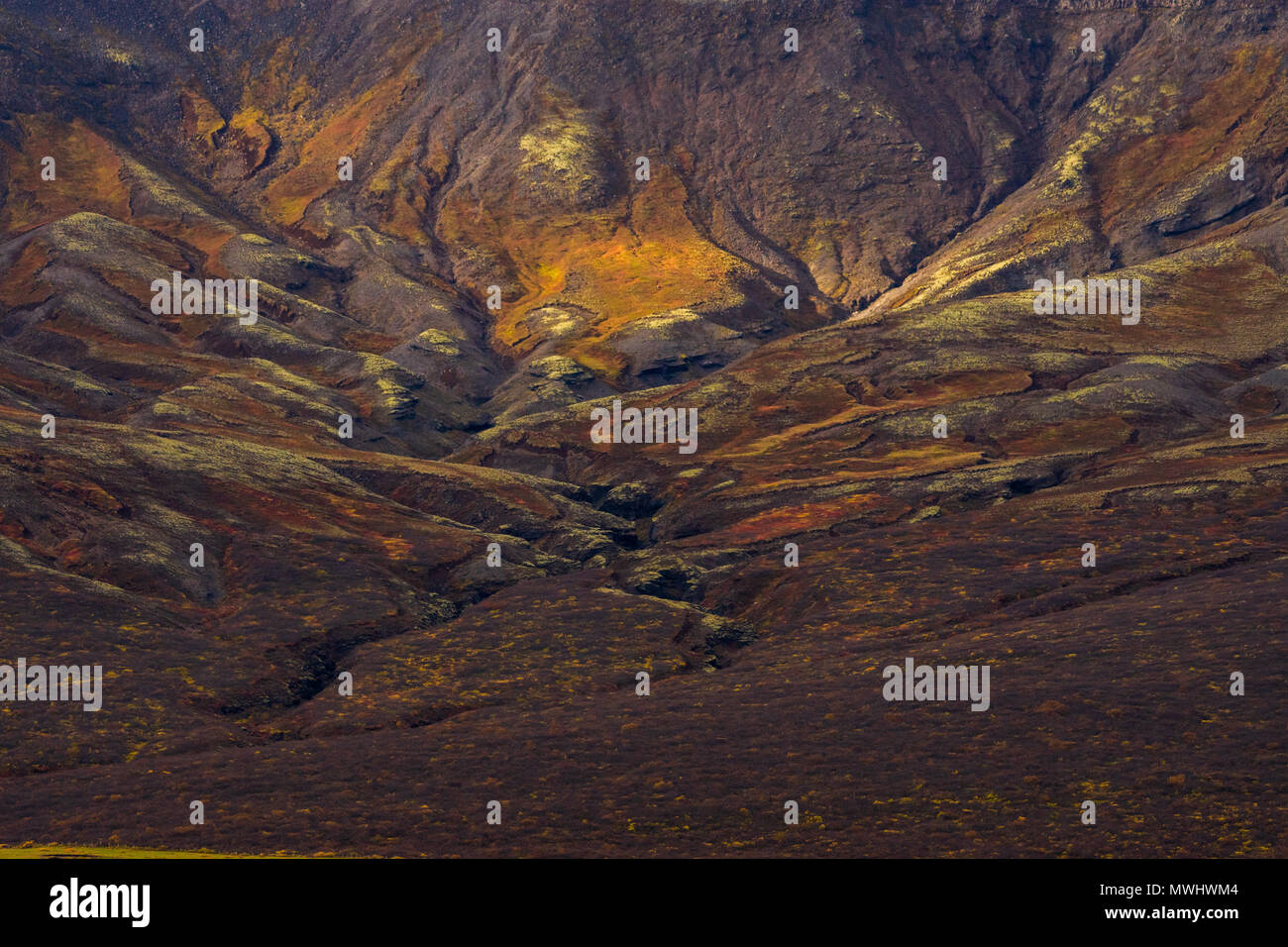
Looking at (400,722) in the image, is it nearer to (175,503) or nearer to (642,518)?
(175,503)

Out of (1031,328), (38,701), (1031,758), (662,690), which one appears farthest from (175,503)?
(1031,328)
